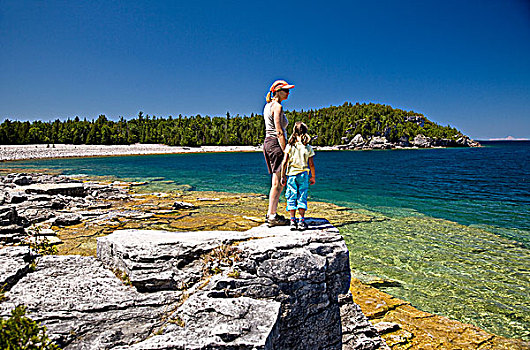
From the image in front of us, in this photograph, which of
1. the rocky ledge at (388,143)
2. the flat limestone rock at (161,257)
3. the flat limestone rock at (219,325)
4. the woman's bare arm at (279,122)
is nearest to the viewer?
the flat limestone rock at (219,325)

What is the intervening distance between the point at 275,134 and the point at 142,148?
134 metres

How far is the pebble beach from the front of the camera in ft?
276

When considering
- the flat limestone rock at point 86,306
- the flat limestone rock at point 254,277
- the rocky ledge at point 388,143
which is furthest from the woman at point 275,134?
the rocky ledge at point 388,143

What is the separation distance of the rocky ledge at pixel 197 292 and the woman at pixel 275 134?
0.74m

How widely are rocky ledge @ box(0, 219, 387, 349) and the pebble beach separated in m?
87.4

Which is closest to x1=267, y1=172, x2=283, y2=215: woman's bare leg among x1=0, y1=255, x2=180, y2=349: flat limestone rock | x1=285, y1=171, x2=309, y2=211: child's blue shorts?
x1=285, y1=171, x2=309, y2=211: child's blue shorts

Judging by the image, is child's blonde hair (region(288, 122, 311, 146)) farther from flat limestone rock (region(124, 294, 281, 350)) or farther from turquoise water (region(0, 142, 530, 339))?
turquoise water (region(0, 142, 530, 339))

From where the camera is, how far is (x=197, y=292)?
4723mm

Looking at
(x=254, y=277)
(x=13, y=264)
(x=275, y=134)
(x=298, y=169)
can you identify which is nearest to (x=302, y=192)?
(x=298, y=169)

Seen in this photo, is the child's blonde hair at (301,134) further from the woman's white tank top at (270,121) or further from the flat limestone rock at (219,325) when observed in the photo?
the flat limestone rock at (219,325)

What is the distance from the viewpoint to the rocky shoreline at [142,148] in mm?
87438

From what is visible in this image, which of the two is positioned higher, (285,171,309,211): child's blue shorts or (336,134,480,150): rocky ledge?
(336,134,480,150): rocky ledge

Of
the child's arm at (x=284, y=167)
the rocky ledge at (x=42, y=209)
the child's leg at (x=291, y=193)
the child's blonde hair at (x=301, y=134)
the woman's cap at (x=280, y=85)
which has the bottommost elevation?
the rocky ledge at (x=42, y=209)

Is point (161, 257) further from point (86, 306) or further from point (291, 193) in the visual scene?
point (291, 193)
